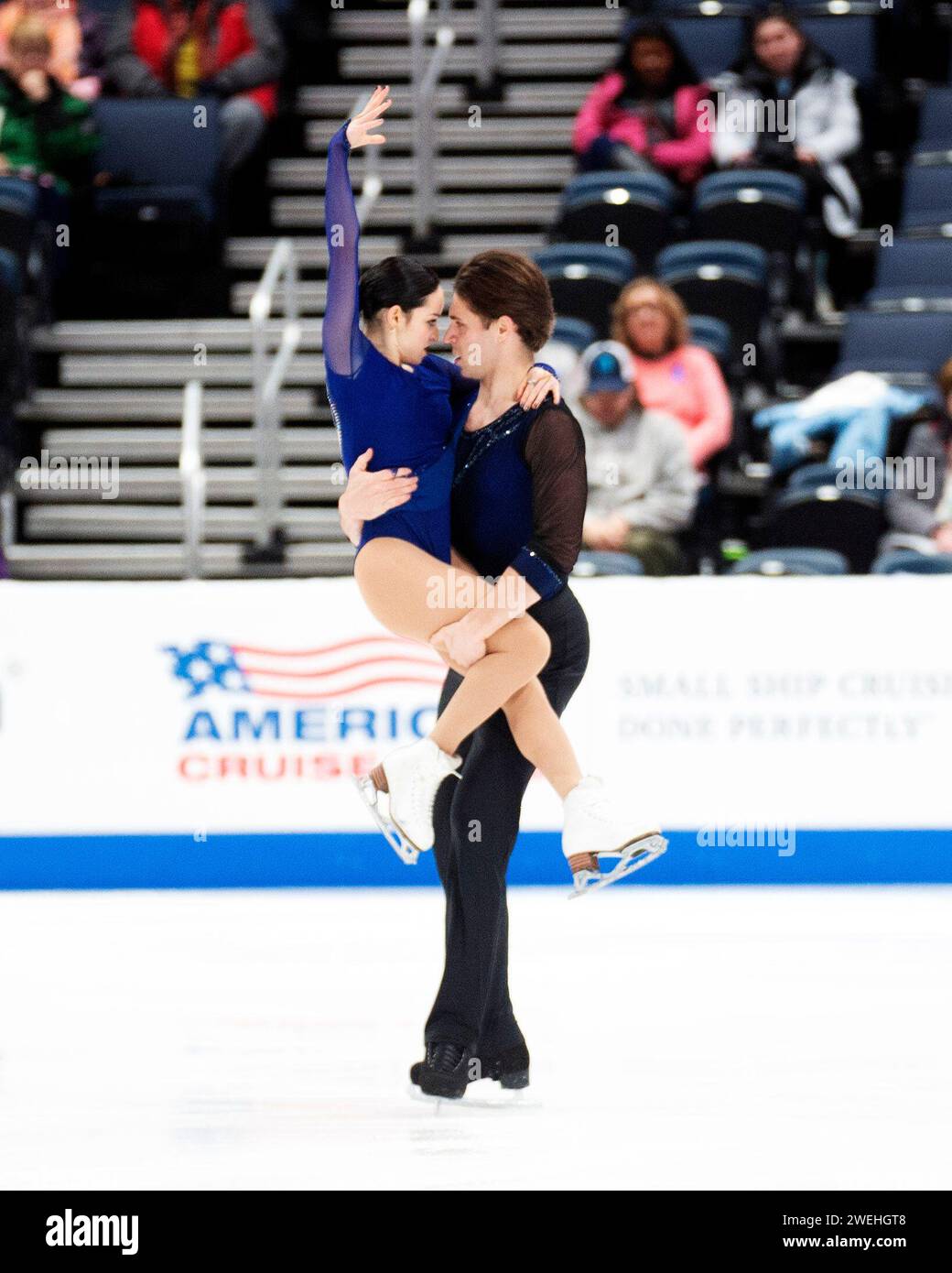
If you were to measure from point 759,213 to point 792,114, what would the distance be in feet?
1.75

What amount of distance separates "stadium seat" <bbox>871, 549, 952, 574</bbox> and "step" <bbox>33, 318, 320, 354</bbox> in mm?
3292

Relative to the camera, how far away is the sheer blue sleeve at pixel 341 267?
13.2 ft

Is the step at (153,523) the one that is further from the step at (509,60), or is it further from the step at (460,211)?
the step at (509,60)

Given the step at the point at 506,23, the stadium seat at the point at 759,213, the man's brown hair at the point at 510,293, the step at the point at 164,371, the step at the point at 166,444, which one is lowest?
the step at the point at 166,444

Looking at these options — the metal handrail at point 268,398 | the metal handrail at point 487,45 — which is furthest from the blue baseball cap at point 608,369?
the metal handrail at point 487,45

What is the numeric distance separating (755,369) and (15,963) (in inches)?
172

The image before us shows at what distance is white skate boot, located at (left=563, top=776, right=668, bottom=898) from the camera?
167 inches

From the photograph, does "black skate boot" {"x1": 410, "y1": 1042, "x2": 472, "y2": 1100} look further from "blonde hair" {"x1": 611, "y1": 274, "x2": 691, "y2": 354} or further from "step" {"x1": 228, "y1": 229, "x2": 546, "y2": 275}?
"step" {"x1": 228, "y1": 229, "x2": 546, "y2": 275}

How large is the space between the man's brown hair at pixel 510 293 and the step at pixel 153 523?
15.5 ft

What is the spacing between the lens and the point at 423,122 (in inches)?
384

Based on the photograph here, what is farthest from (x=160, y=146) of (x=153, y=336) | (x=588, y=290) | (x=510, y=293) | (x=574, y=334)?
(x=510, y=293)

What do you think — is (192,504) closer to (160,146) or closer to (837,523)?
(837,523)

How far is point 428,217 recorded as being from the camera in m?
10.0

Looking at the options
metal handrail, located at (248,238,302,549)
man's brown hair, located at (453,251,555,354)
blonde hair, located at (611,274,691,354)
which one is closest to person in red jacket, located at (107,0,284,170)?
metal handrail, located at (248,238,302,549)
